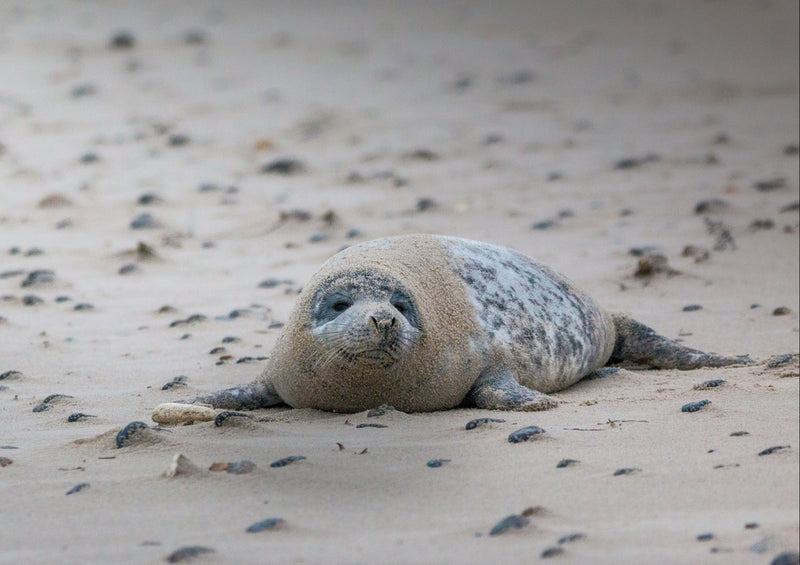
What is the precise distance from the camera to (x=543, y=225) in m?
8.46

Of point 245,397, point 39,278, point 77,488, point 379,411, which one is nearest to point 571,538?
point 77,488

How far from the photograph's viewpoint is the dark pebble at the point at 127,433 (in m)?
3.66

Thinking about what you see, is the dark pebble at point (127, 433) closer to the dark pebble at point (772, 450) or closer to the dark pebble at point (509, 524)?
the dark pebble at point (509, 524)

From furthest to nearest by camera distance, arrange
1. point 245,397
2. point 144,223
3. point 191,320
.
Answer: point 144,223, point 191,320, point 245,397

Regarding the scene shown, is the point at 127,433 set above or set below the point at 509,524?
above

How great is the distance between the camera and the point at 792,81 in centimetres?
1286

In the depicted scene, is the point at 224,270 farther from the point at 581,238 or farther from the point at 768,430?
the point at 768,430

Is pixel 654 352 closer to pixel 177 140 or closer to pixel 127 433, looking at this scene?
pixel 127 433

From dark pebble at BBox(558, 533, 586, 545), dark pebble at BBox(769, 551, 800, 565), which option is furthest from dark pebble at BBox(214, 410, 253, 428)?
dark pebble at BBox(769, 551, 800, 565)

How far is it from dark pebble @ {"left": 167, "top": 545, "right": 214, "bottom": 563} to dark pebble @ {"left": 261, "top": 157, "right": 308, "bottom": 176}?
774 cm

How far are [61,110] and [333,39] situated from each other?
169 inches

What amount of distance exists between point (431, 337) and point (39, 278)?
12.2 feet

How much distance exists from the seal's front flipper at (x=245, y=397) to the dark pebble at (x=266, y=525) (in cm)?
163

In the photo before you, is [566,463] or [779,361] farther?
[779,361]
